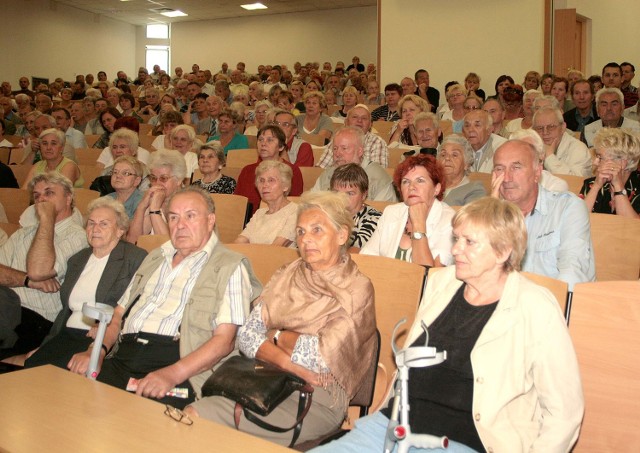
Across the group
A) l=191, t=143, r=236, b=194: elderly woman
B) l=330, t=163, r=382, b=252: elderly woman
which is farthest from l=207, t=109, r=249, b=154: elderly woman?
l=330, t=163, r=382, b=252: elderly woman

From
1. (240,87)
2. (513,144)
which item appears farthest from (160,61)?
(513,144)

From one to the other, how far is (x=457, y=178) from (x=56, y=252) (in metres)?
2.31

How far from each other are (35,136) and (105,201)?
429 centimetres

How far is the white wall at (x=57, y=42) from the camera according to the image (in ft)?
57.6

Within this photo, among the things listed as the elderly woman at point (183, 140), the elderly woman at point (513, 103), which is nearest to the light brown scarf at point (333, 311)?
the elderly woman at point (183, 140)

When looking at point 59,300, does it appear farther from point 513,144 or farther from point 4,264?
point 513,144

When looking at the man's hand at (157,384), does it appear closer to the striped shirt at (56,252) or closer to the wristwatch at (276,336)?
the wristwatch at (276,336)

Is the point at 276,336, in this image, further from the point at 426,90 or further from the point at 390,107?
the point at 426,90

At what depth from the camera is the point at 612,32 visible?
39.5 feet

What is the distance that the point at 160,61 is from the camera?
2266 centimetres

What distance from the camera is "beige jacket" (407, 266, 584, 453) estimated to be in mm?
1798

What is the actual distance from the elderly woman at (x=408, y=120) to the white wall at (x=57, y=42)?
47.0 feet

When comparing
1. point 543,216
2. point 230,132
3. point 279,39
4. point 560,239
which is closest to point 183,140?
point 230,132

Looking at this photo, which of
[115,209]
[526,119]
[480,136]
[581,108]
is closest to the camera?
[115,209]
